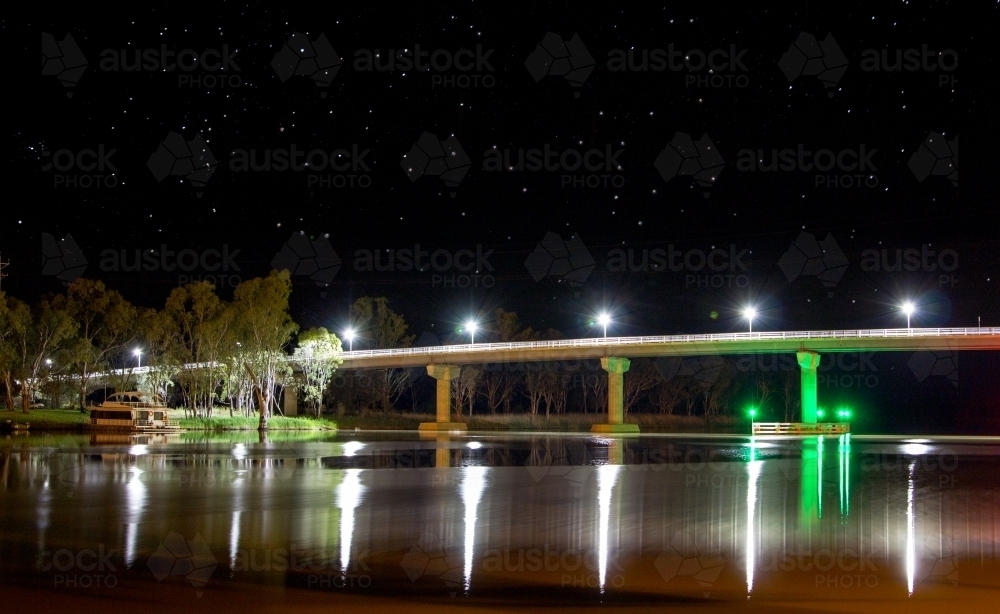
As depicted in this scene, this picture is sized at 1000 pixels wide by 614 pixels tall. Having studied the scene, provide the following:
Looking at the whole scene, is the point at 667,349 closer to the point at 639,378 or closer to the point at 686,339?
Result: the point at 686,339

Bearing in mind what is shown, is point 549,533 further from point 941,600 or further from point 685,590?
point 941,600

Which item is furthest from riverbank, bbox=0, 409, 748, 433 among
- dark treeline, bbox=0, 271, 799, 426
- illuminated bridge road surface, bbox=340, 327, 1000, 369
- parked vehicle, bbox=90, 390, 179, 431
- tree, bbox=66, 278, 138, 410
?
illuminated bridge road surface, bbox=340, 327, 1000, 369

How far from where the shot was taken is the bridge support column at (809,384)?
261 feet

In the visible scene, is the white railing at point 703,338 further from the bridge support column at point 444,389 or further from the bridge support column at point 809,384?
the bridge support column at point 809,384

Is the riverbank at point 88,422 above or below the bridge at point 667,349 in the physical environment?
below

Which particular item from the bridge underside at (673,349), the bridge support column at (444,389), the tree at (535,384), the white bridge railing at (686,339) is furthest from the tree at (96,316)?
the tree at (535,384)

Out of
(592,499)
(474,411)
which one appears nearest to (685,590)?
(592,499)

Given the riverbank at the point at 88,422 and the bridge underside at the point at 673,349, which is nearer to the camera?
the riverbank at the point at 88,422

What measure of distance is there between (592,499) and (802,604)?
10.2 m

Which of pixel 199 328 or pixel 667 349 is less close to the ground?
pixel 199 328

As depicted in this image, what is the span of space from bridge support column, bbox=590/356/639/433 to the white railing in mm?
2117

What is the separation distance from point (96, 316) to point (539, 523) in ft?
245

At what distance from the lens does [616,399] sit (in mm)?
86188

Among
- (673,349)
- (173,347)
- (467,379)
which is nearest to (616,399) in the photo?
(673,349)
